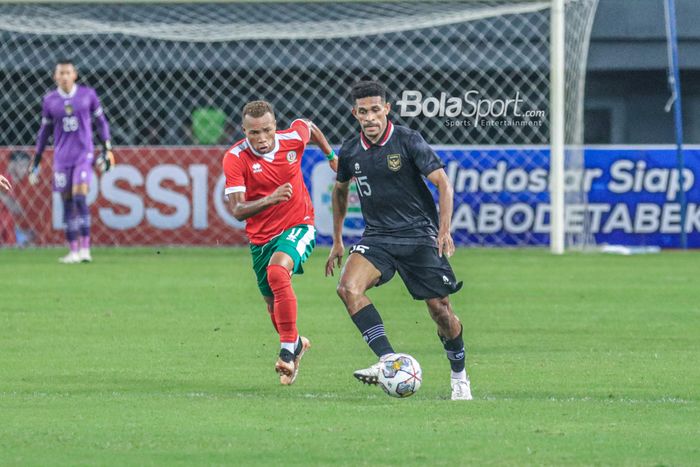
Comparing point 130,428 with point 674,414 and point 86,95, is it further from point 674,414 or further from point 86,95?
point 86,95

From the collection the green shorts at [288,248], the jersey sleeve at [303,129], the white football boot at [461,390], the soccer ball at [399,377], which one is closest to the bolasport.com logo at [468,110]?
the jersey sleeve at [303,129]

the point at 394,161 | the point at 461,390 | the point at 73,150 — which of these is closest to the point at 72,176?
the point at 73,150

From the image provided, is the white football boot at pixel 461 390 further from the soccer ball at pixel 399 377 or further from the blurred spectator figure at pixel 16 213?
the blurred spectator figure at pixel 16 213

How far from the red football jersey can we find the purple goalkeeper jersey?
8394 millimetres

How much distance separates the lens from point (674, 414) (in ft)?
25.3

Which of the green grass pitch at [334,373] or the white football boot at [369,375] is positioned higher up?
the white football boot at [369,375]

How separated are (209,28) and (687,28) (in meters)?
6.97

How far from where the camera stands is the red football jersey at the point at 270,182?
976cm

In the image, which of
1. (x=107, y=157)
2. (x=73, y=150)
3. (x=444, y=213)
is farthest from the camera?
(x=73, y=150)

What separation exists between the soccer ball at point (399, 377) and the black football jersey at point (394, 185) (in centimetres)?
94

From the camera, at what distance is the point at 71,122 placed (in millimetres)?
18047

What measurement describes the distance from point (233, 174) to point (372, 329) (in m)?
1.59

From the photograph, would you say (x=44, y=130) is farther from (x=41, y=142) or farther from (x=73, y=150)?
(x=73, y=150)

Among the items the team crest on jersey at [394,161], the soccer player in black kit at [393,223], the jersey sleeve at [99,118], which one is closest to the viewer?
the soccer player in black kit at [393,223]
